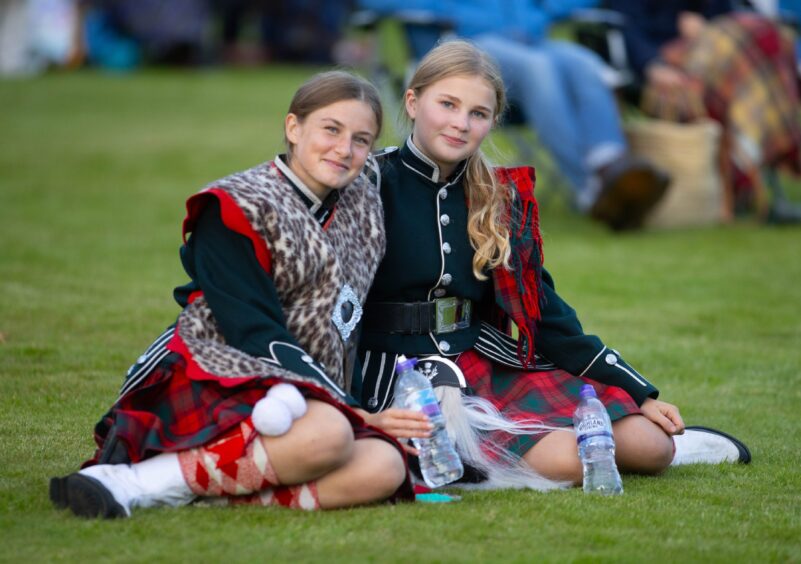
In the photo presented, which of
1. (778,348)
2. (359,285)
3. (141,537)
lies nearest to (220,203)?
(359,285)

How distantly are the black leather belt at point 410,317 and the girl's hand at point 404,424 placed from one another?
439 millimetres

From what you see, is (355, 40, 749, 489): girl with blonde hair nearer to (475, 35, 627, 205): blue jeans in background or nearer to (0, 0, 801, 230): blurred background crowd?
(0, 0, 801, 230): blurred background crowd

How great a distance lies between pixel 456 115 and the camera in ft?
11.3

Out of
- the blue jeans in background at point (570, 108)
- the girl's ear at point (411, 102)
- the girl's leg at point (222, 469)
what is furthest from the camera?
the blue jeans in background at point (570, 108)

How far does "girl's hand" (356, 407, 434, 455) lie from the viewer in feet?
10.0

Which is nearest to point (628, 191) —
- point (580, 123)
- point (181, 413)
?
point (580, 123)

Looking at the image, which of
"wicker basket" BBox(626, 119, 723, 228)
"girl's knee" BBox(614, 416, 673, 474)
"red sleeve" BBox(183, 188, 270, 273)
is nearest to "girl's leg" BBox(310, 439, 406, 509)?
"red sleeve" BBox(183, 188, 270, 273)

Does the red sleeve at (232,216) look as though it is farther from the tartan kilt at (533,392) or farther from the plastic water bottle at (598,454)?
the plastic water bottle at (598,454)

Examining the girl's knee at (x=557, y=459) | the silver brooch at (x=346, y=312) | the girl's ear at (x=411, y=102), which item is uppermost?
the girl's ear at (x=411, y=102)

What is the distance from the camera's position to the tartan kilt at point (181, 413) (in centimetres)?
291

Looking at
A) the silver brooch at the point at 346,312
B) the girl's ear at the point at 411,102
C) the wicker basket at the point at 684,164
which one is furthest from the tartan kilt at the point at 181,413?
the wicker basket at the point at 684,164

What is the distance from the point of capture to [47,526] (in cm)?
277

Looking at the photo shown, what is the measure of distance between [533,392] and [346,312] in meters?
0.63

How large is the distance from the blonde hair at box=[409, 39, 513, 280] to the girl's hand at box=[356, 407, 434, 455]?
1.79 ft
